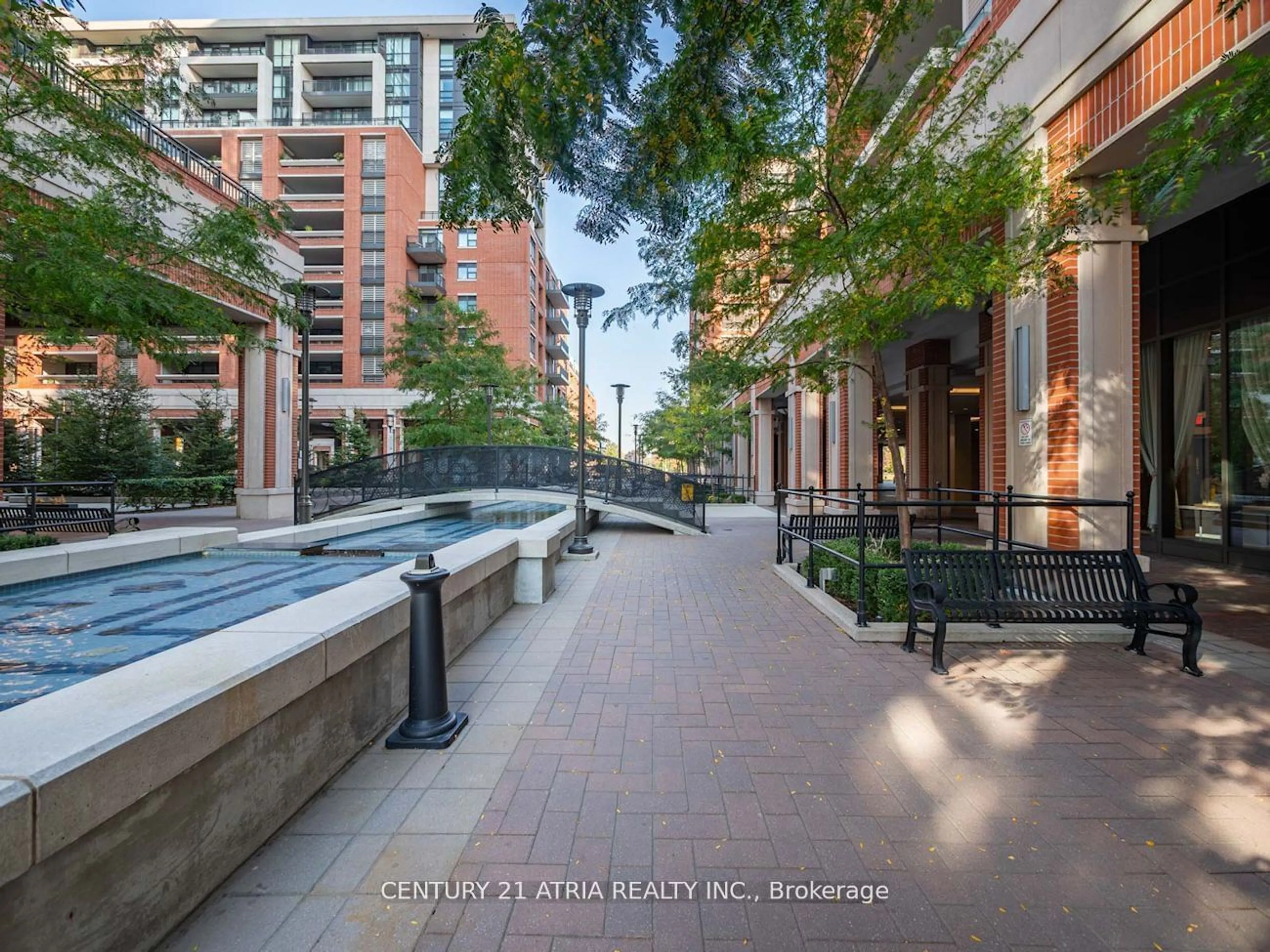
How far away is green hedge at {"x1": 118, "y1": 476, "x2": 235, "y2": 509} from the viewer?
20.3 metres

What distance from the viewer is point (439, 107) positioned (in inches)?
1998

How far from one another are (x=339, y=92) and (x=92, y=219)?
179 ft

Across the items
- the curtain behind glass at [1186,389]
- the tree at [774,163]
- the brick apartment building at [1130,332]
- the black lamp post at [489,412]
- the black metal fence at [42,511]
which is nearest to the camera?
the tree at [774,163]

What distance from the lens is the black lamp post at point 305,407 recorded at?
12.6 m

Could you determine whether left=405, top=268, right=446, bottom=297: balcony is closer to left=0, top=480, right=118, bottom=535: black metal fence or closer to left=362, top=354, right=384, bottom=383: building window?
left=362, top=354, right=384, bottom=383: building window

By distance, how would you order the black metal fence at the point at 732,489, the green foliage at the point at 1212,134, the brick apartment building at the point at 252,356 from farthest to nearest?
the black metal fence at the point at 732,489
the brick apartment building at the point at 252,356
the green foliage at the point at 1212,134

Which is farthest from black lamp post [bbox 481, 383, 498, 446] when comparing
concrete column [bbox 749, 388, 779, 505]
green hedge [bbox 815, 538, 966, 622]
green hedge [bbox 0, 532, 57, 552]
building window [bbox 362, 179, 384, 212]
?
building window [bbox 362, 179, 384, 212]

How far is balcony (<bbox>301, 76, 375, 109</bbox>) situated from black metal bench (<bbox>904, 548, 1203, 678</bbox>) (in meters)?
59.5

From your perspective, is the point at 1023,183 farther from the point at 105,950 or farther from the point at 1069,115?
the point at 105,950

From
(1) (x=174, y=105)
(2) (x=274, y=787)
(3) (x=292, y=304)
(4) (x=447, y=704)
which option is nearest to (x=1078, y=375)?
(4) (x=447, y=704)

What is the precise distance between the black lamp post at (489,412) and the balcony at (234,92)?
4532 centimetres

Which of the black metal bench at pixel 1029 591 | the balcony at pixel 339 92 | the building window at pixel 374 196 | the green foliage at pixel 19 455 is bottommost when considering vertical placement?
the black metal bench at pixel 1029 591

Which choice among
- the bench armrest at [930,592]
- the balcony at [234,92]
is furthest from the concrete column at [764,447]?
the balcony at [234,92]

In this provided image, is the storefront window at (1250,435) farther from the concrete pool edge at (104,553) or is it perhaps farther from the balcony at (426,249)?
the balcony at (426,249)
